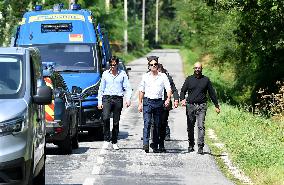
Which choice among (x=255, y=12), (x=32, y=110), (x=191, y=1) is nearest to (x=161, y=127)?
(x=32, y=110)

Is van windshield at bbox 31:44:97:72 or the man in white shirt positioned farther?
van windshield at bbox 31:44:97:72

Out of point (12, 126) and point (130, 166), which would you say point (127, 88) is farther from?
point (12, 126)

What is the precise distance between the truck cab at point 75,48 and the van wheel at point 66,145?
2.03m

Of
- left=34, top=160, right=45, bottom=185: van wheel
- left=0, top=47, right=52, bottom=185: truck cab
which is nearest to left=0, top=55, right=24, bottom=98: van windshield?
left=0, top=47, right=52, bottom=185: truck cab

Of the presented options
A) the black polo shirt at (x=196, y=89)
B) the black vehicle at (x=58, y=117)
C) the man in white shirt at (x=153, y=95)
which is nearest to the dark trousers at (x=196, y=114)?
the black polo shirt at (x=196, y=89)

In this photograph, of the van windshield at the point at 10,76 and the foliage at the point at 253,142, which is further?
the foliage at the point at 253,142

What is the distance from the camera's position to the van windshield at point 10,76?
9969 millimetres

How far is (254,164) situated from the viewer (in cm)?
1404

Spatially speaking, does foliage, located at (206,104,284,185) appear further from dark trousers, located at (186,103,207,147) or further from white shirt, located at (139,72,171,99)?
white shirt, located at (139,72,171,99)

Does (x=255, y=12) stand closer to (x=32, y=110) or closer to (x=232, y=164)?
(x=232, y=164)

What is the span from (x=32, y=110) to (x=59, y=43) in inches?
431

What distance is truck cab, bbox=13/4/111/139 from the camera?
18922 mm

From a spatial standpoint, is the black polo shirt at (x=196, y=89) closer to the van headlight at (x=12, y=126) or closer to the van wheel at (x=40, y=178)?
the van wheel at (x=40, y=178)

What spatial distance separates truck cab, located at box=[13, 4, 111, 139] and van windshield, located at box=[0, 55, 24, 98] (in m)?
7.68
